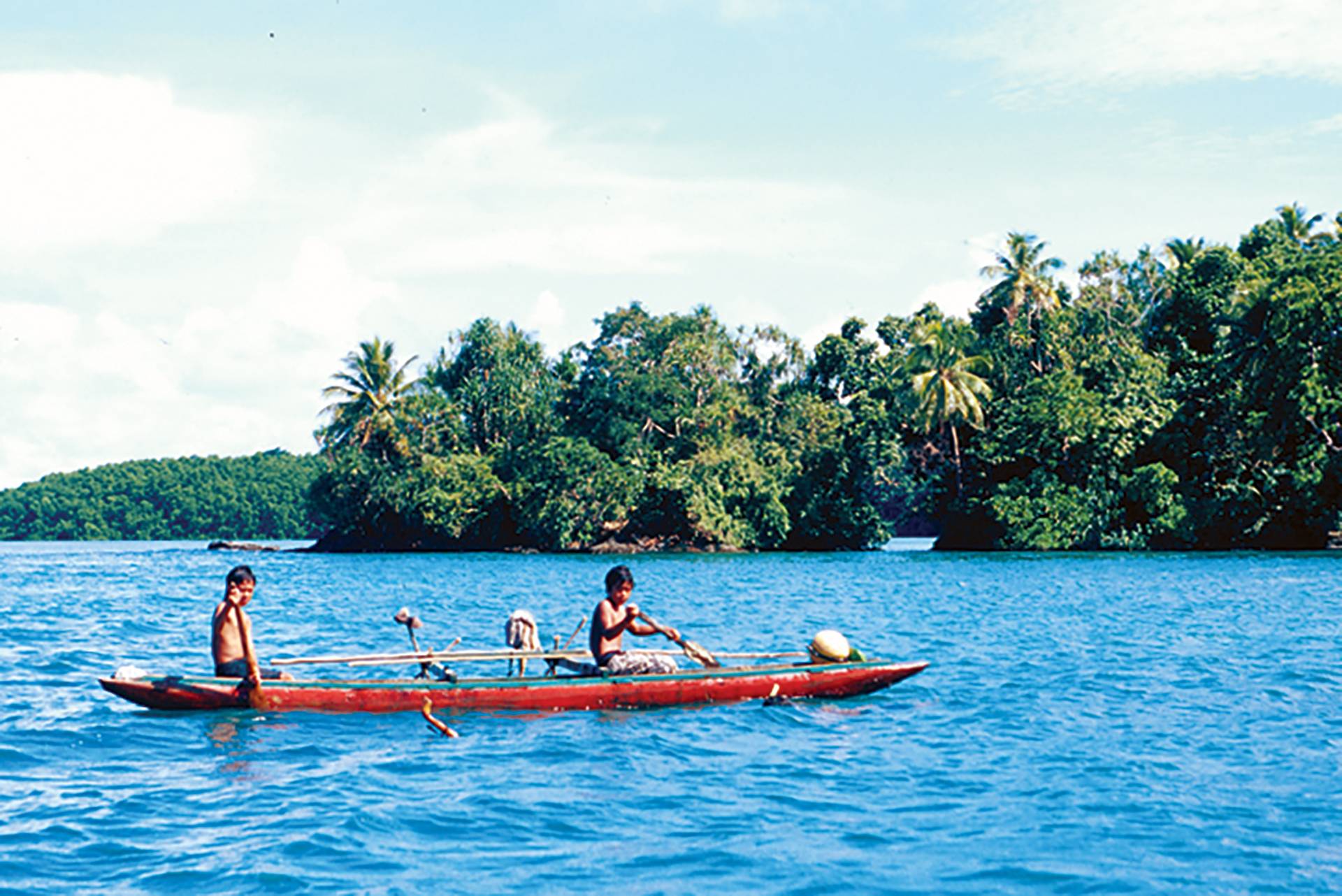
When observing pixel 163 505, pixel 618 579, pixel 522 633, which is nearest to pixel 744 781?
pixel 618 579

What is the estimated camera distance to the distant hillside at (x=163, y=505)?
114 meters

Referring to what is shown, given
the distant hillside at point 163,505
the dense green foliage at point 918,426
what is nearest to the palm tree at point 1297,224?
the dense green foliage at point 918,426

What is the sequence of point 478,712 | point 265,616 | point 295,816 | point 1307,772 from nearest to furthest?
point 295,816
point 1307,772
point 478,712
point 265,616

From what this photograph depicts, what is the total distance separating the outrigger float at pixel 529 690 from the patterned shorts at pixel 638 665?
0.62ft

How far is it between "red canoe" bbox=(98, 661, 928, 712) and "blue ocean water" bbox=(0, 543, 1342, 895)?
0.21 meters

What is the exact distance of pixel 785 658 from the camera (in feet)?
53.9

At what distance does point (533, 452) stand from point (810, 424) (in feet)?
46.9

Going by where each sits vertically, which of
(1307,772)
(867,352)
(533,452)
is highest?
(867,352)

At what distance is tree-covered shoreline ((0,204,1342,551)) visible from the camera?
50469 mm

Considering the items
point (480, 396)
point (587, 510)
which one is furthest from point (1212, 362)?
point (480, 396)

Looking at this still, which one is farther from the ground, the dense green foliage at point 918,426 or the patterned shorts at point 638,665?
the dense green foliage at point 918,426

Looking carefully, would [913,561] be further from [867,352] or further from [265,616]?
[265,616]

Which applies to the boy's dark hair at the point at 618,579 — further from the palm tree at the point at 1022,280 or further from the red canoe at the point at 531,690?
the palm tree at the point at 1022,280

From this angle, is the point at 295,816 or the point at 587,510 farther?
the point at 587,510
